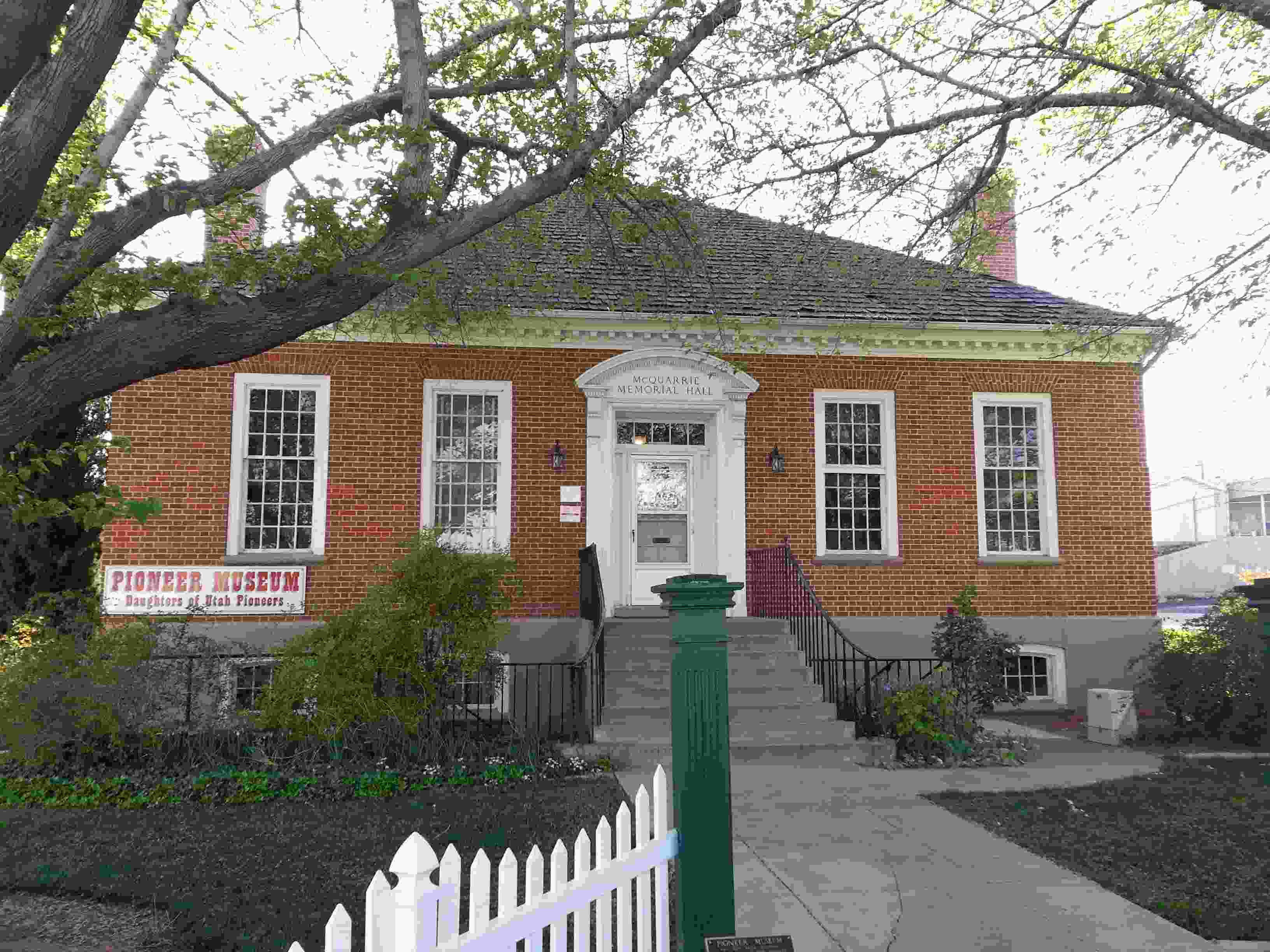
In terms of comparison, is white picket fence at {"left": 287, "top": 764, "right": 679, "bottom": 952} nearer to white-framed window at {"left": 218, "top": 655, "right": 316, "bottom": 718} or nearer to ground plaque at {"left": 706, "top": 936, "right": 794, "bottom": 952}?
ground plaque at {"left": 706, "top": 936, "right": 794, "bottom": 952}

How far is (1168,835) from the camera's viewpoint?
6160mm

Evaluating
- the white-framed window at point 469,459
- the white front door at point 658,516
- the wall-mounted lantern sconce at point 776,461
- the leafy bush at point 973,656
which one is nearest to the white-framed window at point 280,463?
the white-framed window at point 469,459

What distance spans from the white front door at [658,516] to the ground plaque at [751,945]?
9.22 meters

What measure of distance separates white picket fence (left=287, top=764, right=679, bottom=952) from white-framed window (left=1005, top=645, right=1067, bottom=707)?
10.4m

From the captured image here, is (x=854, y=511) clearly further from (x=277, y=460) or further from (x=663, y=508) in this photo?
(x=277, y=460)

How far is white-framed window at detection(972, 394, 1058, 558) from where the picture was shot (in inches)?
505

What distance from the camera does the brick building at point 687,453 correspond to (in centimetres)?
1149

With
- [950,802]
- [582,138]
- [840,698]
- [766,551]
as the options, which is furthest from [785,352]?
[950,802]

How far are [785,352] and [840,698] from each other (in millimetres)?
4957

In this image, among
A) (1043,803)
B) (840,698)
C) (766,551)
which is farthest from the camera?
(766,551)

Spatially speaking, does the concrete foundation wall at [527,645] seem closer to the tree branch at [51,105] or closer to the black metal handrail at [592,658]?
the black metal handrail at [592,658]

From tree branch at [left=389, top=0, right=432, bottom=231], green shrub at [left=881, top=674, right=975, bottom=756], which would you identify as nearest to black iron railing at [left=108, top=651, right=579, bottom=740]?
green shrub at [left=881, top=674, right=975, bottom=756]

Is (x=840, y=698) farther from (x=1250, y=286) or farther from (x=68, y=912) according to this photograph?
(x=68, y=912)

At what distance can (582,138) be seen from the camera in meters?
7.41
